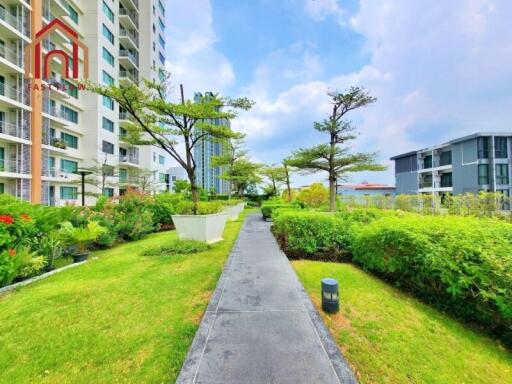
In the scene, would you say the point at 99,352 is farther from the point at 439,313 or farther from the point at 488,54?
the point at 488,54

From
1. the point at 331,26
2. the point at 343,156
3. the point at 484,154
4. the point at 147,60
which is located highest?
the point at 147,60

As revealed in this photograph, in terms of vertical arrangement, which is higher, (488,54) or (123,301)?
(488,54)

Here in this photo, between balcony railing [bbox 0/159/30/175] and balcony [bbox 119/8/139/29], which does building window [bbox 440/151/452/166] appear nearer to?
balcony [bbox 119/8/139/29]

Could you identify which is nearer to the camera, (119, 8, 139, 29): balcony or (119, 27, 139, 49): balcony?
(119, 8, 139, 29): balcony

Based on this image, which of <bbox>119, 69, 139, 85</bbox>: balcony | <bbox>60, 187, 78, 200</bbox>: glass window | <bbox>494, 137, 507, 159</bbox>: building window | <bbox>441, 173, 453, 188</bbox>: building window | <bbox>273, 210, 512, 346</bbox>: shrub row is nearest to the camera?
<bbox>273, 210, 512, 346</bbox>: shrub row

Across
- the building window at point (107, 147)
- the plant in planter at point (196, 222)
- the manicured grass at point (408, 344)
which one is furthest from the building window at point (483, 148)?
the building window at point (107, 147)

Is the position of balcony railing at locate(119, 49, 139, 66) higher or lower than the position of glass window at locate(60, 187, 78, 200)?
higher

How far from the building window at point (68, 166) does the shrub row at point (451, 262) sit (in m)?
22.6

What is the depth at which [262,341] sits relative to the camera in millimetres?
2338

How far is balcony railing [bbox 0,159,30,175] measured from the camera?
557 inches

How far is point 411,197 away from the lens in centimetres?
1675

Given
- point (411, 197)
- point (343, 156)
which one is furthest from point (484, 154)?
point (343, 156)

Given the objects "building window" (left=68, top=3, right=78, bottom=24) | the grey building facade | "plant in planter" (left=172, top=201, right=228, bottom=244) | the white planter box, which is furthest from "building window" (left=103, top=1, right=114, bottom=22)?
the grey building facade

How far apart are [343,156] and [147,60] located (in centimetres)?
A: 2666
